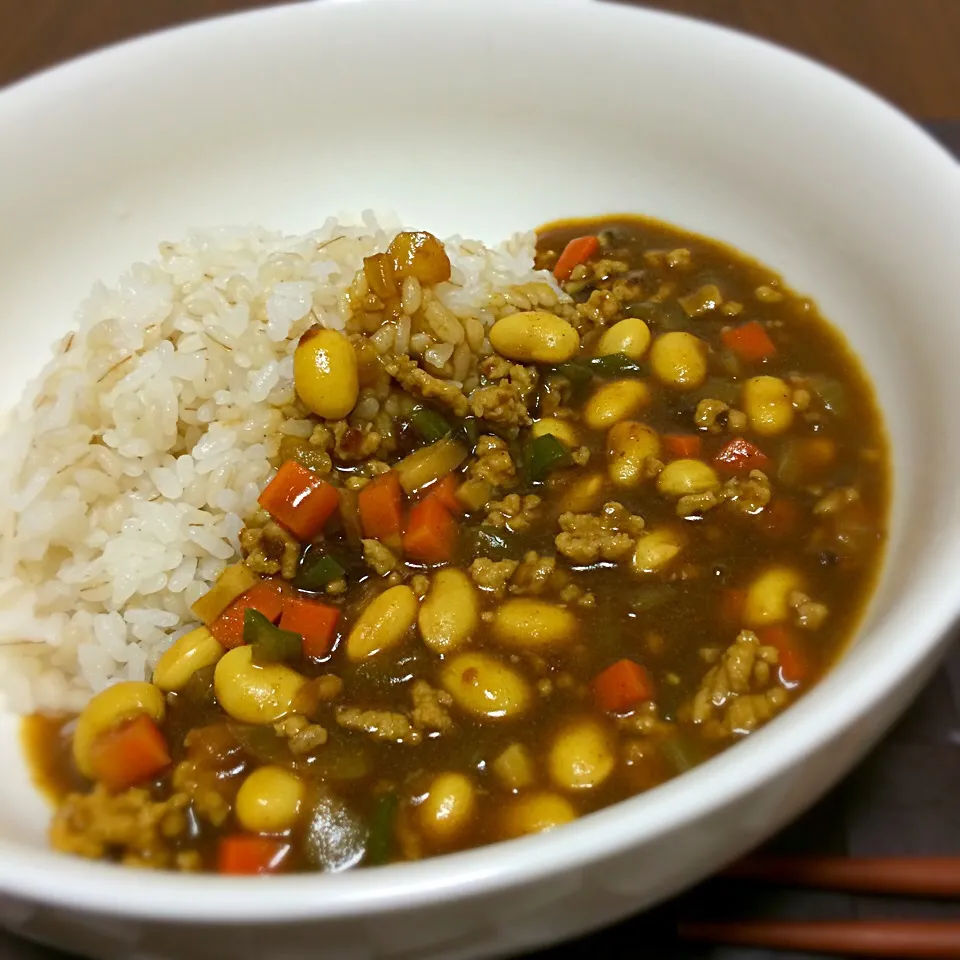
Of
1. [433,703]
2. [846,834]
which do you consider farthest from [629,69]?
[846,834]

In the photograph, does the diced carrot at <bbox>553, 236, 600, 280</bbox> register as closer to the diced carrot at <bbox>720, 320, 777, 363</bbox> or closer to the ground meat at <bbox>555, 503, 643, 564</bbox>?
the diced carrot at <bbox>720, 320, 777, 363</bbox>

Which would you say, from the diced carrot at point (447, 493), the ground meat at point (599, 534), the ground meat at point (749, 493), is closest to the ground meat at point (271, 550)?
the diced carrot at point (447, 493)

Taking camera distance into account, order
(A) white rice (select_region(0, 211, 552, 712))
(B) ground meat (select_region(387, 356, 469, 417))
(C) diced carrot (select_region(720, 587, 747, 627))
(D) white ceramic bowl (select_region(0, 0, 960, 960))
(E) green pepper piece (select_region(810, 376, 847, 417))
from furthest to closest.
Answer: (B) ground meat (select_region(387, 356, 469, 417)) < (E) green pepper piece (select_region(810, 376, 847, 417)) < (A) white rice (select_region(0, 211, 552, 712)) < (D) white ceramic bowl (select_region(0, 0, 960, 960)) < (C) diced carrot (select_region(720, 587, 747, 627))

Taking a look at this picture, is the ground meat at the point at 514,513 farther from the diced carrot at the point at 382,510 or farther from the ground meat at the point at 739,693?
the ground meat at the point at 739,693

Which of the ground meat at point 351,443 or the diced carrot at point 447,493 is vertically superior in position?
the ground meat at point 351,443

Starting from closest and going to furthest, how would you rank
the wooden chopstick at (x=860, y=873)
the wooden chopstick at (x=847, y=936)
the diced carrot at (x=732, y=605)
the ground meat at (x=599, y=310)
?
the wooden chopstick at (x=847, y=936) → the wooden chopstick at (x=860, y=873) → the diced carrot at (x=732, y=605) → the ground meat at (x=599, y=310)

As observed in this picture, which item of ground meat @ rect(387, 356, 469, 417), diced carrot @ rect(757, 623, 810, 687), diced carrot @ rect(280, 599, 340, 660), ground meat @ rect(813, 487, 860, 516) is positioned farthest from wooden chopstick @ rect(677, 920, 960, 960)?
ground meat @ rect(387, 356, 469, 417)

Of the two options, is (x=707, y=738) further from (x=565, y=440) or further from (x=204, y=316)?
(x=204, y=316)

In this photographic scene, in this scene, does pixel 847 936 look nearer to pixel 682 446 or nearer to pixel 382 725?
pixel 382 725
